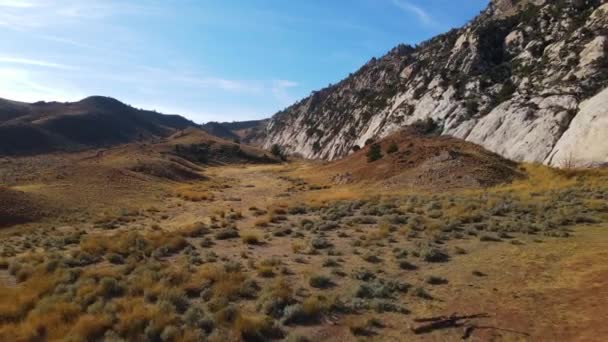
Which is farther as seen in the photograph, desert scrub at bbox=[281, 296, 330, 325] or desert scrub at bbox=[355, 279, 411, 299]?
desert scrub at bbox=[355, 279, 411, 299]

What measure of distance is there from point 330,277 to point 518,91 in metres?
58.5

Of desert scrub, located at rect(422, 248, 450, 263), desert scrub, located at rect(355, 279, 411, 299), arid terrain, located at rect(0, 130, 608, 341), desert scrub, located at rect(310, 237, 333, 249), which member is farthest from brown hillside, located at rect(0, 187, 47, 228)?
desert scrub, located at rect(422, 248, 450, 263)

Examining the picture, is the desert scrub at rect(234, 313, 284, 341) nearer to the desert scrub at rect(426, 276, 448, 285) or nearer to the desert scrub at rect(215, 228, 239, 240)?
the desert scrub at rect(426, 276, 448, 285)

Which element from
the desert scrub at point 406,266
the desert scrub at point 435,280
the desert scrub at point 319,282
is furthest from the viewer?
the desert scrub at point 406,266

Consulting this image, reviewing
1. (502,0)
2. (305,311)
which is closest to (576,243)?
(305,311)

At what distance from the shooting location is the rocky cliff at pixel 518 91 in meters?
47.7

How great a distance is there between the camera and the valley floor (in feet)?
37.1

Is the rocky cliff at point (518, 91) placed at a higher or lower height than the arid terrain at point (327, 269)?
higher

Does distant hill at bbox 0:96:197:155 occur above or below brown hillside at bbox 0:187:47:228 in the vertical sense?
above

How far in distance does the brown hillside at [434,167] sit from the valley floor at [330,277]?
1136 cm

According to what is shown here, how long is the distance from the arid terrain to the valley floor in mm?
63

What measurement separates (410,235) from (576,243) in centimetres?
769

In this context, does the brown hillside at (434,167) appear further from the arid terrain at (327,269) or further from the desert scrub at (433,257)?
the desert scrub at (433,257)

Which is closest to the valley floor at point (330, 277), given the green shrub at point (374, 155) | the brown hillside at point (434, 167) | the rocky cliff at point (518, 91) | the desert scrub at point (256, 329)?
the desert scrub at point (256, 329)
